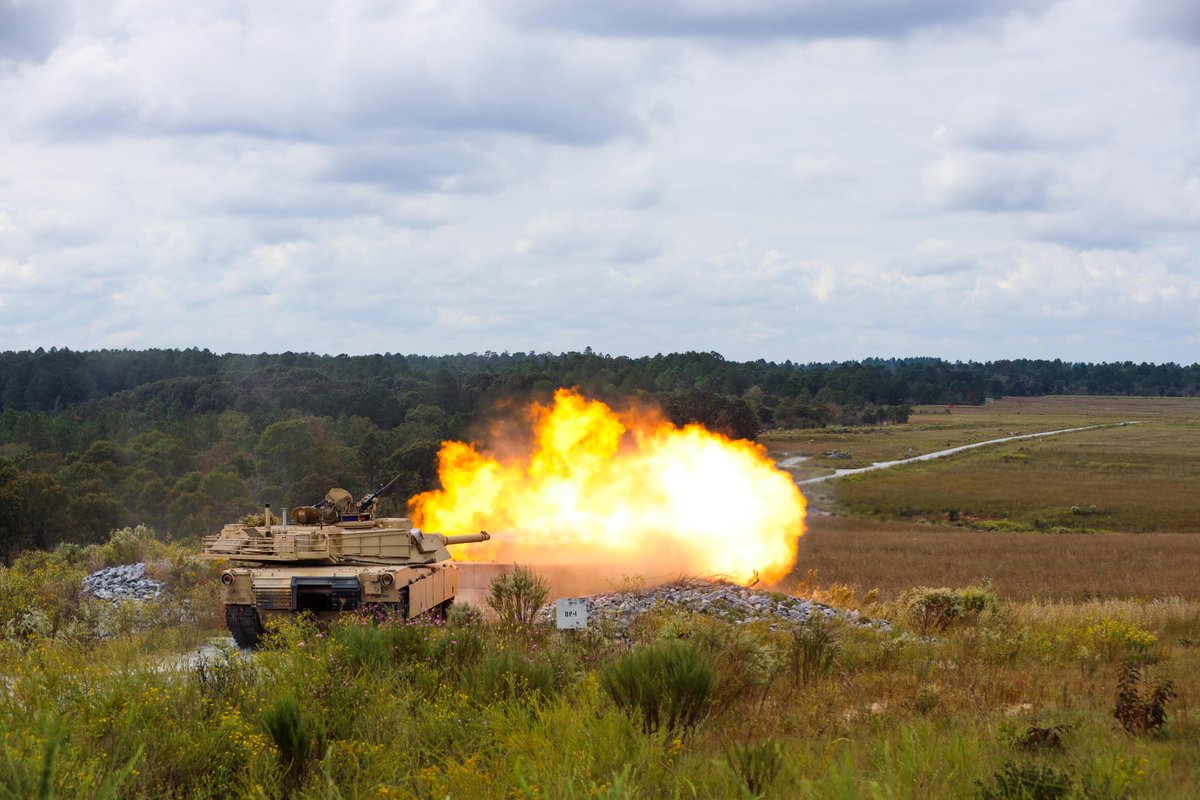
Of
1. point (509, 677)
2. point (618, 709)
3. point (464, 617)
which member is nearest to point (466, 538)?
point (464, 617)

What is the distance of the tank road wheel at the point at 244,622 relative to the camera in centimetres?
1958

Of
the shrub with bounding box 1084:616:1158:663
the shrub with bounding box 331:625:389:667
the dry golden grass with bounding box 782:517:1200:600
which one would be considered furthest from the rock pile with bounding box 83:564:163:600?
the shrub with bounding box 1084:616:1158:663

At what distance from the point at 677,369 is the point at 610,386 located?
52.9 metres

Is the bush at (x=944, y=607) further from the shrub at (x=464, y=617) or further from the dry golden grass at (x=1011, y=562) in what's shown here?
the shrub at (x=464, y=617)

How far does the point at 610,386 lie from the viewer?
83500 millimetres

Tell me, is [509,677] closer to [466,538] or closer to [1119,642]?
[1119,642]

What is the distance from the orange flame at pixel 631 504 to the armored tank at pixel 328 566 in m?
6.83

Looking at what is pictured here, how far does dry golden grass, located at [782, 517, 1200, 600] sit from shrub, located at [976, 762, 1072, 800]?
2010 cm

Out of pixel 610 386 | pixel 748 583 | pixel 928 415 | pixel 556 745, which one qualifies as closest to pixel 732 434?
pixel 610 386

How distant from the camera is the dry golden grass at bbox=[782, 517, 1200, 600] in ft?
104

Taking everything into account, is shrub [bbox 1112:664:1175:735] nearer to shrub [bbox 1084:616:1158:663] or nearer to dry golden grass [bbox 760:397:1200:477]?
shrub [bbox 1084:616:1158:663]

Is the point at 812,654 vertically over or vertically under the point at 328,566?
under

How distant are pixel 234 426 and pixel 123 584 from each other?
4773cm

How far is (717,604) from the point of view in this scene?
22.2 meters
